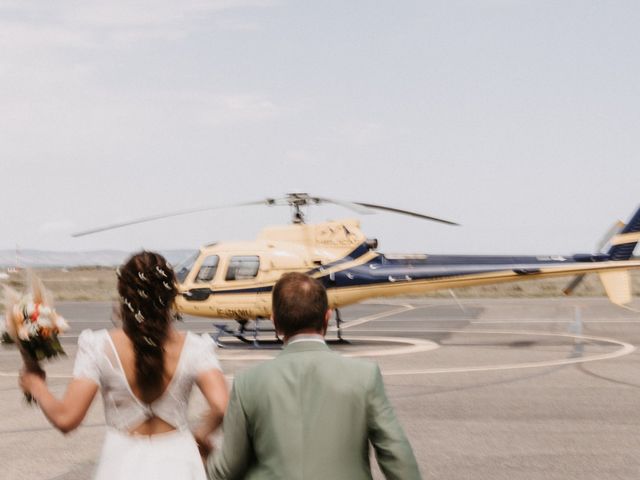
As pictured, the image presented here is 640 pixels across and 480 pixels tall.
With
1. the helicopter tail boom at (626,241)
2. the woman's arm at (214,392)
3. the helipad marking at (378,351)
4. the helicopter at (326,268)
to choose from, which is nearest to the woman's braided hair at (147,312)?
the woman's arm at (214,392)

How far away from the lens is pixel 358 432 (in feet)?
11.2

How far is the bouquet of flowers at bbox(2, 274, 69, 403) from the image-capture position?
395 centimetres

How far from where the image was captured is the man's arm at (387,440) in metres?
3.38

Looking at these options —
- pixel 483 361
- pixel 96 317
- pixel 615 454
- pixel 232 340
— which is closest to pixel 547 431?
pixel 615 454

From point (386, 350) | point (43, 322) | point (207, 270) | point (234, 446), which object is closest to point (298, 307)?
point (234, 446)

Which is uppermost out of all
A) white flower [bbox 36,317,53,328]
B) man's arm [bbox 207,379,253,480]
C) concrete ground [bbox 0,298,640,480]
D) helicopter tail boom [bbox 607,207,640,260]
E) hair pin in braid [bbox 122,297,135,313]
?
hair pin in braid [bbox 122,297,135,313]

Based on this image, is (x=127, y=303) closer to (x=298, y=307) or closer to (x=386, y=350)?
(x=298, y=307)

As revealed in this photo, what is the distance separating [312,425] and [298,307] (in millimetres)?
448

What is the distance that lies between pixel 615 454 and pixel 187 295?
11.3m

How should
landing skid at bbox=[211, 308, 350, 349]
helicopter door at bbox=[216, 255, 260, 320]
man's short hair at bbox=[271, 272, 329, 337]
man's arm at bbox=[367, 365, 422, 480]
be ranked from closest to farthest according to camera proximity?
man's arm at bbox=[367, 365, 422, 480] < man's short hair at bbox=[271, 272, 329, 337] < helicopter door at bbox=[216, 255, 260, 320] < landing skid at bbox=[211, 308, 350, 349]

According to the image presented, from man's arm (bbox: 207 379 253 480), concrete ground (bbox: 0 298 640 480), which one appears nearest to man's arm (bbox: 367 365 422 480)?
man's arm (bbox: 207 379 253 480)

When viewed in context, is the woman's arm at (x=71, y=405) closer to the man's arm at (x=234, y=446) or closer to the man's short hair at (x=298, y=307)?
the man's arm at (x=234, y=446)

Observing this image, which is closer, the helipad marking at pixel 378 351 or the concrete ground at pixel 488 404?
the concrete ground at pixel 488 404

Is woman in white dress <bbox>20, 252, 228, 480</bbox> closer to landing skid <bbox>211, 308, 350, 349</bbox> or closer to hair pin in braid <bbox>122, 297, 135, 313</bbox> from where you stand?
hair pin in braid <bbox>122, 297, 135, 313</bbox>
